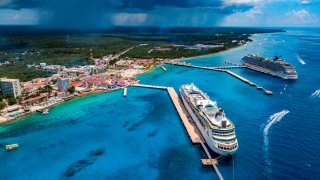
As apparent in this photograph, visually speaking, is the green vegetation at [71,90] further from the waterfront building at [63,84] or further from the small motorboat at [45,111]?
the small motorboat at [45,111]

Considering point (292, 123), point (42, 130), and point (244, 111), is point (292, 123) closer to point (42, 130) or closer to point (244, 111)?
point (244, 111)

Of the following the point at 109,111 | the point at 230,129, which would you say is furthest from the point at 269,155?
the point at 109,111

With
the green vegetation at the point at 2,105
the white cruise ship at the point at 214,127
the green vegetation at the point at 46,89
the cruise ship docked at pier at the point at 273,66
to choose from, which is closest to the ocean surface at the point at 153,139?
the white cruise ship at the point at 214,127

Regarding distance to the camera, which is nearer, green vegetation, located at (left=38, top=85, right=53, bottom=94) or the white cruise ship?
the white cruise ship

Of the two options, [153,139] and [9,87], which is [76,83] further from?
[153,139]

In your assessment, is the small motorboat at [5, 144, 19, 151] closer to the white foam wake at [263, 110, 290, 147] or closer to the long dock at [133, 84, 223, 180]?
the long dock at [133, 84, 223, 180]

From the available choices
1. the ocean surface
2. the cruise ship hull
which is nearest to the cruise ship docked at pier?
the cruise ship hull
